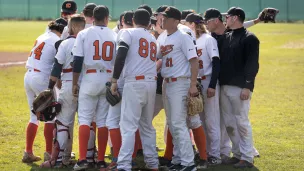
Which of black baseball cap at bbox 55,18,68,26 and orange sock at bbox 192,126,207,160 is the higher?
black baseball cap at bbox 55,18,68,26

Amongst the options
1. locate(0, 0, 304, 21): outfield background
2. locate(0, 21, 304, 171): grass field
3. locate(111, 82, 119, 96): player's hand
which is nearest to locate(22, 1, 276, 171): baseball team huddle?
locate(111, 82, 119, 96): player's hand

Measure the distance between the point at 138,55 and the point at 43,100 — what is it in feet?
4.51

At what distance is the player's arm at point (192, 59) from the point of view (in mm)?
7297

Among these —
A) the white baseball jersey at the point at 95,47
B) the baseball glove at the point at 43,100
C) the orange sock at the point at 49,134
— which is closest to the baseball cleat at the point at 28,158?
the orange sock at the point at 49,134

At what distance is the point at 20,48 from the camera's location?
2605cm

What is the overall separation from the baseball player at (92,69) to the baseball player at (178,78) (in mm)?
689

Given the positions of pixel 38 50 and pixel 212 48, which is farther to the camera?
pixel 38 50

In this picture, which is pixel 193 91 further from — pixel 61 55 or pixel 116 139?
pixel 61 55

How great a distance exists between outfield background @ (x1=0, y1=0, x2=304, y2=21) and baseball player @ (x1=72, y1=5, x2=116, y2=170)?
50.2 metres

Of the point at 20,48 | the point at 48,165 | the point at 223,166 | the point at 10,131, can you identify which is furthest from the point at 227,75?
the point at 20,48

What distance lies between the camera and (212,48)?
7898mm

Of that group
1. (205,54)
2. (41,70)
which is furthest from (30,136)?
(205,54)

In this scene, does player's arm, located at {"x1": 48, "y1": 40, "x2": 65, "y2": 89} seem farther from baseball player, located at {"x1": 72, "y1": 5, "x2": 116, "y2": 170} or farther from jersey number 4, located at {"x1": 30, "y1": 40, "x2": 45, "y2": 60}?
jersey number 4, located at {"x1": 30, "y1": 40, "x2": 45, "y2": 60}

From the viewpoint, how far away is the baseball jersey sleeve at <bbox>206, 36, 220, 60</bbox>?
25.8ft
